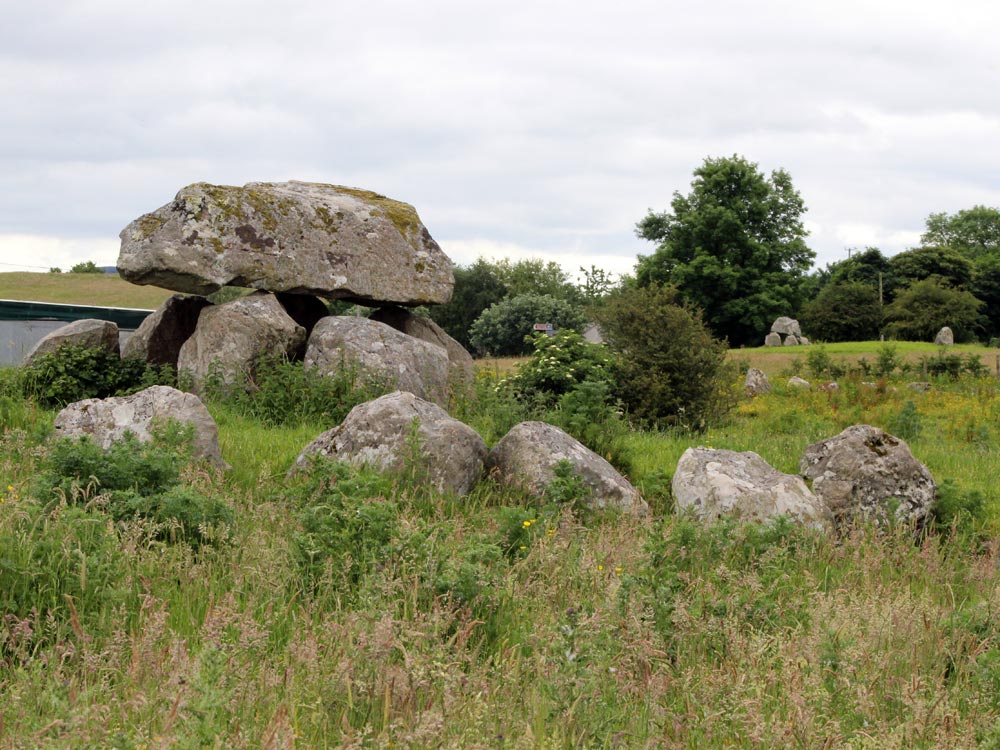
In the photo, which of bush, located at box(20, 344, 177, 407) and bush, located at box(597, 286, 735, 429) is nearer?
bush, located at box(20, 344, 177, 407)

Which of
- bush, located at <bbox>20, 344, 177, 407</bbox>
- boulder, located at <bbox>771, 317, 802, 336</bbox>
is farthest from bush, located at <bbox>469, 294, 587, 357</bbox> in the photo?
bush, located at <bbox>20, 344, 177, 407</bbox>

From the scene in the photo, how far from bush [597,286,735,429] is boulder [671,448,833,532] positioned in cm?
471

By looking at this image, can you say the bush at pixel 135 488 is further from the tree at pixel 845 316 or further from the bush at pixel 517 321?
the tree at pixel 845 316

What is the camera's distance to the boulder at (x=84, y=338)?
14.1m

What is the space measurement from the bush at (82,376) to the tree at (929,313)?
4355cm

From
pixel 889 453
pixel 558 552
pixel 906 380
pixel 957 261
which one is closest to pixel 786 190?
pixel 957 261

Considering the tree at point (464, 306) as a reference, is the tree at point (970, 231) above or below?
above

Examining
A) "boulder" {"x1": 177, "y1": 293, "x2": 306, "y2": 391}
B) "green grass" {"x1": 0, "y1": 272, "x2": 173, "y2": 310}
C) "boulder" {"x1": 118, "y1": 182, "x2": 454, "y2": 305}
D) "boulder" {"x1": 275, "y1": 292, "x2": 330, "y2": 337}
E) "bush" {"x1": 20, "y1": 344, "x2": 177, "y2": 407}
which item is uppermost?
"green grass" {"x1": 0, "y1": 272, "x2": 173, "y2": 310}

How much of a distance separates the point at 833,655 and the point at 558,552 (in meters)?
2.33

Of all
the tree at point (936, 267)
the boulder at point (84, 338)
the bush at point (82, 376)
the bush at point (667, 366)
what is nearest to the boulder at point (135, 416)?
the bush at point (82, 376)

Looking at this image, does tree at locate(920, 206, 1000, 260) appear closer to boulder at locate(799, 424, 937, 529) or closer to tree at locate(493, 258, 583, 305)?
tree at locate(493, 258, 583, 305)

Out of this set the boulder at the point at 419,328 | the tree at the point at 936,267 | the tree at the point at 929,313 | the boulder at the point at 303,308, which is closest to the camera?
the boulder at the point at 303,308

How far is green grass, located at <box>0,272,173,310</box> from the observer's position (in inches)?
2552

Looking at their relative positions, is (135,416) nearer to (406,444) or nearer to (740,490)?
(406,444)
